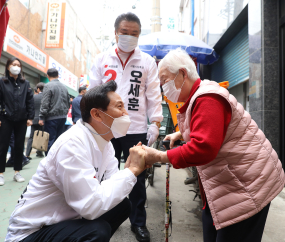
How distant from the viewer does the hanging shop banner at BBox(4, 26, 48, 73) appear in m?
8.44

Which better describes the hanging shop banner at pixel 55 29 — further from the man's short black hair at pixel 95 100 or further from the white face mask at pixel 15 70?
the man's short black hair at pixel 95 100

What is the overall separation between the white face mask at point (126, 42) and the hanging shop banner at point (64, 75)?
37.7 feet

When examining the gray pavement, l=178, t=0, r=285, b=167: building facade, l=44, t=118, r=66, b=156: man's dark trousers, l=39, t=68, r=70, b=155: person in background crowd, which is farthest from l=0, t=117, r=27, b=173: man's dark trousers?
l=178, t=0, r=285, b=167: building facade

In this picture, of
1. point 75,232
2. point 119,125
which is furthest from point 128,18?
point 75,232

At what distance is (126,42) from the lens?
254cm

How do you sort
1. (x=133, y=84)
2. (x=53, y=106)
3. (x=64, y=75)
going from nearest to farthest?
(x=133, y=84)
(x=53, y=106)
(x=64, y=75)

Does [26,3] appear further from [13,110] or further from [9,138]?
[9,138]

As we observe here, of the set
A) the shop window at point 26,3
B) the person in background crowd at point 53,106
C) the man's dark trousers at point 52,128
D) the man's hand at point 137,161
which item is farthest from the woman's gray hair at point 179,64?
the shop window at point 26,3

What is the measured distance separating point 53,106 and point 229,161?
4.37 meters

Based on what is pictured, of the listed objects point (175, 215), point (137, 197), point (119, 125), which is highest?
point (119, 125)

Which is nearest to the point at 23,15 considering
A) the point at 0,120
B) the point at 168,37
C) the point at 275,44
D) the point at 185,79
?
the point at 168,37

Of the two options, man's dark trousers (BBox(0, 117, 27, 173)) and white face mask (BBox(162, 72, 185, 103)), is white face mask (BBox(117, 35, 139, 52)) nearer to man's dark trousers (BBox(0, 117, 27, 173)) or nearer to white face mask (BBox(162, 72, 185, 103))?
white face mask (BBox(162, 72, 185, 103))

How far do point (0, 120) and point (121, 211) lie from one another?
10.3 ft

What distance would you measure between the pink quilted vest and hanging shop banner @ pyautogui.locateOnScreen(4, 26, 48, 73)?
9.03 meters
